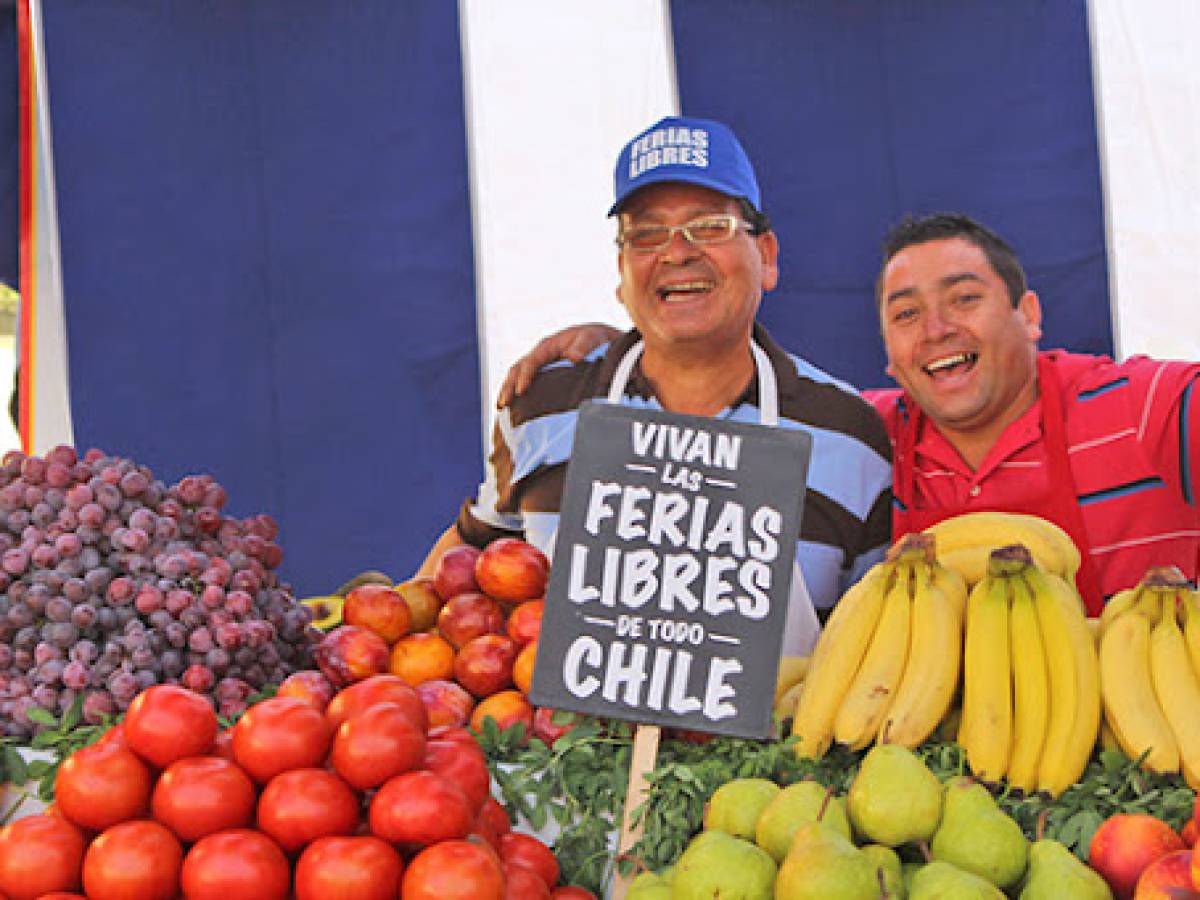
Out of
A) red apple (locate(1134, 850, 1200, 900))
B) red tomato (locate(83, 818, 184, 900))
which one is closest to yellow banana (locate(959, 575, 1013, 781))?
red apple (locate(1134, 850, 1200, 900))

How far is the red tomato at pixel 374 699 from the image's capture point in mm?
1725

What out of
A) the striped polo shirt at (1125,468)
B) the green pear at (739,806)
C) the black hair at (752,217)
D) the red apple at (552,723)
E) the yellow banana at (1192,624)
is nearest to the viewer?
the green pear at (739,806)

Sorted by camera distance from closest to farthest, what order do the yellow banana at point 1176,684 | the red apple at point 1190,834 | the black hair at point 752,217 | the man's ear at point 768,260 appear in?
1. the red apple at point 1190,834
2. the yellow banana at point 1176,684
3. the black hair at point 752,217
4. the man's ear at point 768,260

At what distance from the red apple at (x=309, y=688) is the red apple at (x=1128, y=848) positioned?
4.12 ft

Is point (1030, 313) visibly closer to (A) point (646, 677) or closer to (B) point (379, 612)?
(A) point (646, 677)

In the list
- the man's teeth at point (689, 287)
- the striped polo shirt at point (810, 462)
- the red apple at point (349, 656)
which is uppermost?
the man's teeth at point (689, 287)

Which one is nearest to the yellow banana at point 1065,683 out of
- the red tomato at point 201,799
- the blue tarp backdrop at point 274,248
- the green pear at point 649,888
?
the green pear at point 649,888

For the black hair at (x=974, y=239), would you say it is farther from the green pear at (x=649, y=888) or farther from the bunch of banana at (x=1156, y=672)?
the green pear at (x=649, y=888)

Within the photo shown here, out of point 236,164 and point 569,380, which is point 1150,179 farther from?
point 236,164

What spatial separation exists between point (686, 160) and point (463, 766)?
186 centimetres

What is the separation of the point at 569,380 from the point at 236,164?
4.65 feet

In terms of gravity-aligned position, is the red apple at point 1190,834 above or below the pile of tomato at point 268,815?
below

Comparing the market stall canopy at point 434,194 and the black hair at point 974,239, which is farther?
the market stall canopy at point 434,194

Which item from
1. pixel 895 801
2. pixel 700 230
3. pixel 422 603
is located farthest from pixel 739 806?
pixel 700 230
